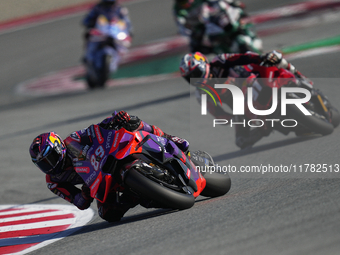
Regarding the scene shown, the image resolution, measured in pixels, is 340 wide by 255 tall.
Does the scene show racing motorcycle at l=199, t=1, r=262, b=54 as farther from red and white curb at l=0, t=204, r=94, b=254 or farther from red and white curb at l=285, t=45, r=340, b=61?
red and white curb at l=0, t=204, r=94, b=254

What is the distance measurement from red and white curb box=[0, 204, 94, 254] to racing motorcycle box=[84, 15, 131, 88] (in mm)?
6584

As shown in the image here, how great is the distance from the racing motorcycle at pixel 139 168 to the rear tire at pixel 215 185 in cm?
20

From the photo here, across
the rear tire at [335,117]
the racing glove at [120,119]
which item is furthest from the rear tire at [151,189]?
the rear tire at [335,117]

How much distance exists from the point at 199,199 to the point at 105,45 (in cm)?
833

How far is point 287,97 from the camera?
22.3 feet

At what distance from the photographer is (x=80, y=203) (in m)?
5.22

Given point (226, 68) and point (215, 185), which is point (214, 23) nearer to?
point (226, 68)

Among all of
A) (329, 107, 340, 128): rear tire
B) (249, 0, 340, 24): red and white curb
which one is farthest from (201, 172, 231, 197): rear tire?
(249, 0, 340, 24): red and white curb

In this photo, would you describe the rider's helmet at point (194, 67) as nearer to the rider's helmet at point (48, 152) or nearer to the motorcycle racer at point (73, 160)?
the motorcycle racer at point (73, 160)

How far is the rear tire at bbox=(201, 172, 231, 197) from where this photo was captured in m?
5.36

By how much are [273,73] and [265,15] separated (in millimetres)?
10587

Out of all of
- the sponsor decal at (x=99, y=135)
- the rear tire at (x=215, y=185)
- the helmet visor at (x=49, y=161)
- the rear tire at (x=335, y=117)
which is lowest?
the rear tire at (x=335, y=117)

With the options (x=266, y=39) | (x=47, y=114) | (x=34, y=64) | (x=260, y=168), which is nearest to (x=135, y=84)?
(x=47, y=114)

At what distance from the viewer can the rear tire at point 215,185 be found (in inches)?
211
